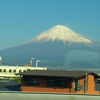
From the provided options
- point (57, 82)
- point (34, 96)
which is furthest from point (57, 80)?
point (34, 96)

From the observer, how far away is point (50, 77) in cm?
2741

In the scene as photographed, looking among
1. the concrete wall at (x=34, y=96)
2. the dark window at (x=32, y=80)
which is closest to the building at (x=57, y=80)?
the dark window at (x=32, y=80)

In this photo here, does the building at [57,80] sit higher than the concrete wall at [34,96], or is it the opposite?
the building at [57,80]

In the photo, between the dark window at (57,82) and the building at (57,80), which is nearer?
the building at (57,80)

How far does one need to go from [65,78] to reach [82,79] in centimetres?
323

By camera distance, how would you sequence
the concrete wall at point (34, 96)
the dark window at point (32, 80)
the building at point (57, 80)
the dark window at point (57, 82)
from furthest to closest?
the dark window at point (32, 80), the dark window at point (57, 82), the building at point (57, 80), the concrete wall at point (34, 96)

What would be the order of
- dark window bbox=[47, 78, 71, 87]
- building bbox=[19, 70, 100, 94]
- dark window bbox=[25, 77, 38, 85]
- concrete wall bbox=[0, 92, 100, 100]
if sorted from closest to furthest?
concrete wall bbox=[0, 92, 100, 100] < building bbox=[19, 70, 100, 94] < dark window bbox=[47, 78, 71, 87] < dark window bbox=[25, 77, 38, 85]

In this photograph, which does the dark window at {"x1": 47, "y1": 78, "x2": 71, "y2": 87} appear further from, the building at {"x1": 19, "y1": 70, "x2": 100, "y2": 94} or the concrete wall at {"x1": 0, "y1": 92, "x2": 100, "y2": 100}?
the concrete wall at {"x1": 0, "y1": 92, "x2": 100, "y2": 100}

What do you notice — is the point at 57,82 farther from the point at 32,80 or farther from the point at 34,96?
the point at 34,96

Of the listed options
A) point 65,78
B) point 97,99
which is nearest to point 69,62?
point 65,78

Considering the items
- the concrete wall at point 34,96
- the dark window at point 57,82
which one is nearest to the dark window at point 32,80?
the dark window at point 57,82

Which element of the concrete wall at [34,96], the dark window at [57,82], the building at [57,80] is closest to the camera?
the concrete wall at [34,96]

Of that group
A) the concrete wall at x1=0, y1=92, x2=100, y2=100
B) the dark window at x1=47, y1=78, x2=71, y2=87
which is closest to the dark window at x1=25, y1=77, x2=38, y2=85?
the dark window at x1=47, y1=78, x2=71, y2=87

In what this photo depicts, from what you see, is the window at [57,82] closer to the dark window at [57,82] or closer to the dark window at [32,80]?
the dark window at [57,82]
